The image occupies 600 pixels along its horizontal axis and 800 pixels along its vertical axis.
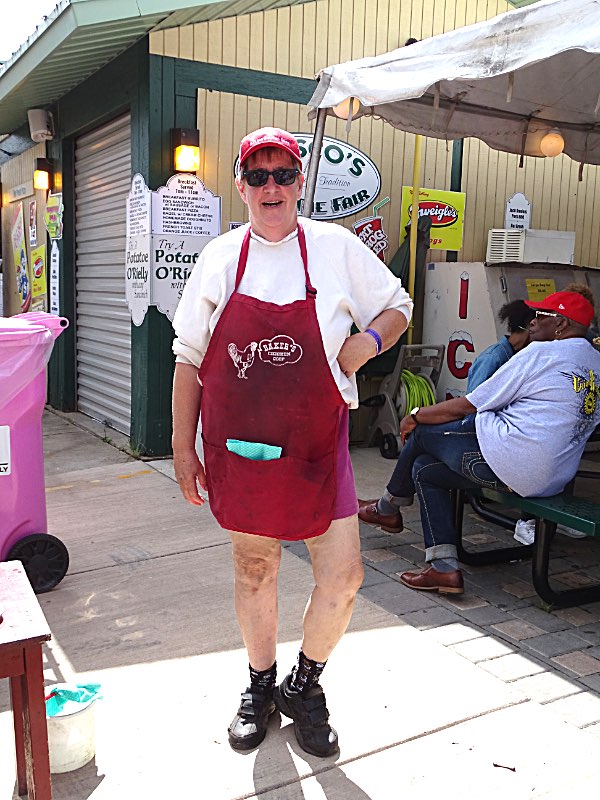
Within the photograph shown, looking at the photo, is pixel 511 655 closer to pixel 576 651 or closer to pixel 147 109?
pixel 576 651

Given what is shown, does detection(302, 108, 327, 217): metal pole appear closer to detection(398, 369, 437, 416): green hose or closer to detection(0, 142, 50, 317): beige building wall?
detection(398, 369, 437, 416): green hose

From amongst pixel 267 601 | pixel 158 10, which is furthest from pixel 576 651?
pixel 158 10

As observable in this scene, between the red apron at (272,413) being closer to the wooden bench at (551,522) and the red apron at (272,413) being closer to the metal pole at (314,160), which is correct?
the wooden bench at (551,522)

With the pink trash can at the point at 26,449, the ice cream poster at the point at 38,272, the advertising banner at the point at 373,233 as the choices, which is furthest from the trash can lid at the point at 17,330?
the ice cream poster at the point at 38,272

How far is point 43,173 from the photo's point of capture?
8711 mm

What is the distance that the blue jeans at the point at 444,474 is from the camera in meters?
3.76

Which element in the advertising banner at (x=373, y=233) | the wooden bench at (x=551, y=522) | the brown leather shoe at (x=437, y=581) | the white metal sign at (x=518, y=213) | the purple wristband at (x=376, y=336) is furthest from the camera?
the white metal sign at (x=518, y=213)

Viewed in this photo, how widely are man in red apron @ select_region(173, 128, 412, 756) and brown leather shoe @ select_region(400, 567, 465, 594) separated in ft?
4.52

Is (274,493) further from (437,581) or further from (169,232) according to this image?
(169,232)

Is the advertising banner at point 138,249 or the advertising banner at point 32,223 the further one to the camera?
the advertising banner at point 32,223

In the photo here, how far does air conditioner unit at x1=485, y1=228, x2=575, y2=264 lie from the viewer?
7742mm

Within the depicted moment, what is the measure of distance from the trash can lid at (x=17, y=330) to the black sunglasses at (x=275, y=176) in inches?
59.7

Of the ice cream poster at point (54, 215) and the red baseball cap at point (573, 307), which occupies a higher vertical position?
the ice cream poster at point (54, 215)

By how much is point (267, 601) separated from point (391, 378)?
4465mm
